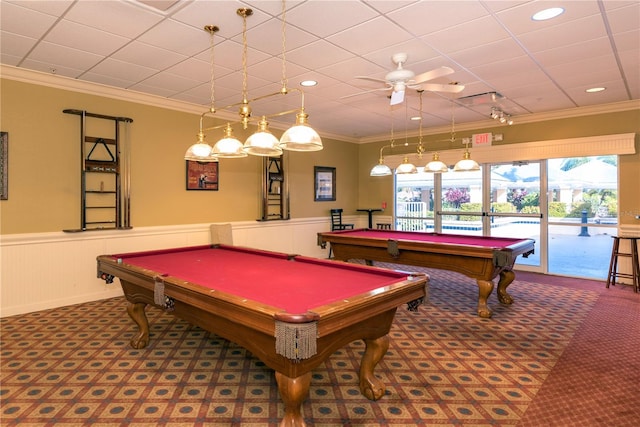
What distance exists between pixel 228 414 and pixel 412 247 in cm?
293

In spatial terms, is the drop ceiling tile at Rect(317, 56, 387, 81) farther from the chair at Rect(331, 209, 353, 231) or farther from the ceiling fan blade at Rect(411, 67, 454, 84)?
the chair at Rect(331, 209, 353, 231)

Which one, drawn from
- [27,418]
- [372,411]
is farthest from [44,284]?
[372,411]

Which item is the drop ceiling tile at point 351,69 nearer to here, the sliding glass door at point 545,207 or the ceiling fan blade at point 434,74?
the ceiling fan blade at point 434,74

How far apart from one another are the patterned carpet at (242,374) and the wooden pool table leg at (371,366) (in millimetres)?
79

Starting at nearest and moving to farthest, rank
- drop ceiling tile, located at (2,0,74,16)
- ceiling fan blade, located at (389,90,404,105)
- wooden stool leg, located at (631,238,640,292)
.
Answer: drop ceiling tile, located at (2,0,74,16), ceiling fan blade, located at (389,90,404,105), wooden stool leg, located at (631,238,640,292)

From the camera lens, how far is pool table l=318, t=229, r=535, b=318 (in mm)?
3975

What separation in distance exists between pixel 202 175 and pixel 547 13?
190 inches

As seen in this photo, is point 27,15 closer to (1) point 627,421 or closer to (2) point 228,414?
(2) point 228,414

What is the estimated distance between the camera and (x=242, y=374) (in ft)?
9.05

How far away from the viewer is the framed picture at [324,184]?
7820mm

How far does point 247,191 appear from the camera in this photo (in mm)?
6453

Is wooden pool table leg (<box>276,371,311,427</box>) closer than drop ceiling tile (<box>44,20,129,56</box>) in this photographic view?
Yes

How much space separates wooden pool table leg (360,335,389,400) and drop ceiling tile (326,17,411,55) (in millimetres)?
2514

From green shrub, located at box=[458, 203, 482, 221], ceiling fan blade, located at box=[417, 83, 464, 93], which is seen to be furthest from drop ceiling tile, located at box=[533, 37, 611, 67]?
green shrub, located at box=[458, 203, 482, 221]
